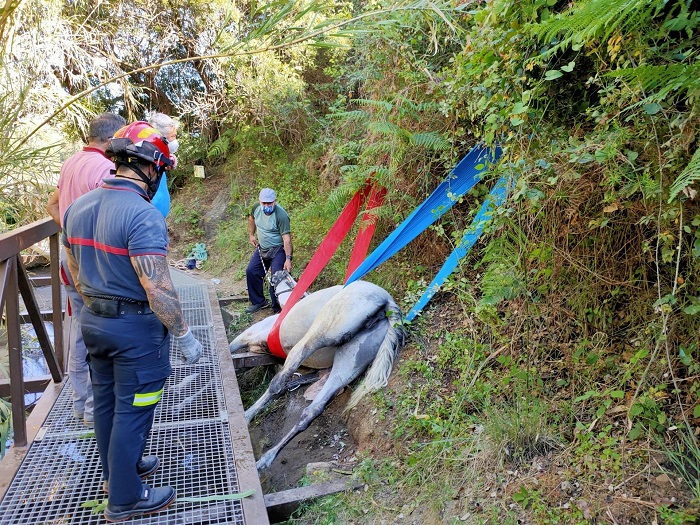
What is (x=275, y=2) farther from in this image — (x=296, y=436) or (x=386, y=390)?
(x=296, y=436)

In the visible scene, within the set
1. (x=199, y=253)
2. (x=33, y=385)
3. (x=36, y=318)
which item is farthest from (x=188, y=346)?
(x=199, y=253)

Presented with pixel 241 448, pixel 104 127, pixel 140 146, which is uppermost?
pixel 104 127

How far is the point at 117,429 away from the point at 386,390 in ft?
5.79

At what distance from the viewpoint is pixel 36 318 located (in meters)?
3.24


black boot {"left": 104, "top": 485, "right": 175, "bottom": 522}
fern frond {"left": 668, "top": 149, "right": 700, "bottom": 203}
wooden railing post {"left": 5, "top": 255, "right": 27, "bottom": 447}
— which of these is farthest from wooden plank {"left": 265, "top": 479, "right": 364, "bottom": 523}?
fern frond {"left": 668, "top": 149, "right": 700, "bottom": 203}

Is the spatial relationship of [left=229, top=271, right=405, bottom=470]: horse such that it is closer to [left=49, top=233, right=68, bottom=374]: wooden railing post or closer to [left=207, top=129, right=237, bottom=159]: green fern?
[left=49, top=233, right=68, bottom=374]: wooden railing post

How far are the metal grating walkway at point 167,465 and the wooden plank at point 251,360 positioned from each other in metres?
0.77

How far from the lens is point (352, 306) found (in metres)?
3.71

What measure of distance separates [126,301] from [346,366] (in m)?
1.94

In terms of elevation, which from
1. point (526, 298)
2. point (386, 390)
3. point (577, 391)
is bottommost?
point (386, 390)

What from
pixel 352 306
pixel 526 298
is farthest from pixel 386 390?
pixel 526 298

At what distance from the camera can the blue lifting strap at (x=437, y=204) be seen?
3191 mm

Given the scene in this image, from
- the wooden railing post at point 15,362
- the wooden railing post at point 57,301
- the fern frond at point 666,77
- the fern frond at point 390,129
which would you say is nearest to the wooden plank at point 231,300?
the wooden railing post at point 57,301

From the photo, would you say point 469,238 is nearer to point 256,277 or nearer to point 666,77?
point 666,77
